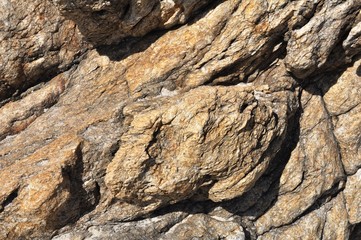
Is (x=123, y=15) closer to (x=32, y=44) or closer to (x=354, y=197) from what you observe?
(x=32, y=44)

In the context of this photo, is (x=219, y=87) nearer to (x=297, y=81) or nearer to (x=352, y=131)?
(x=297, y=81)

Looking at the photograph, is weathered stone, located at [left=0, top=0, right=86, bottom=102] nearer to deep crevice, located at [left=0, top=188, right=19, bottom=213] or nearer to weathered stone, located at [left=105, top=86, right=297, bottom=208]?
weathered stone, located at [left=105, top=86, right=297, bottom=208]

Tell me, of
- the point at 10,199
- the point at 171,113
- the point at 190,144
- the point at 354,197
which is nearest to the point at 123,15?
the point at 171,113

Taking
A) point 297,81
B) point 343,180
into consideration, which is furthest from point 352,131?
point 297,81

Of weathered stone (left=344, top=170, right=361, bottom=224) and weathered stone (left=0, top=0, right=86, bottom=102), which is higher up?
weathered stone (left=0, top=0, right=86, bottom=102)

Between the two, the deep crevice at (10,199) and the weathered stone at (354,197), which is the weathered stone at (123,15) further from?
the weathered stone at (354,197)

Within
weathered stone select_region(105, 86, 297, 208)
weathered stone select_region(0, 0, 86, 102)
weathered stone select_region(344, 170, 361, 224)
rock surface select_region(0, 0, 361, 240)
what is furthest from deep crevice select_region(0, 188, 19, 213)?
weathered stone select_region(344, 170, 361, 224)

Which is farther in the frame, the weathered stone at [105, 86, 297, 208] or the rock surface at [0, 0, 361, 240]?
the rock surface at [0, 0, 361, 240]

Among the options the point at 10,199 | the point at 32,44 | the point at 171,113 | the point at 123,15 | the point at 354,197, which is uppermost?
the point at 123,15

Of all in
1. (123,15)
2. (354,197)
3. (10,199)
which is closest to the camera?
(10,199)
